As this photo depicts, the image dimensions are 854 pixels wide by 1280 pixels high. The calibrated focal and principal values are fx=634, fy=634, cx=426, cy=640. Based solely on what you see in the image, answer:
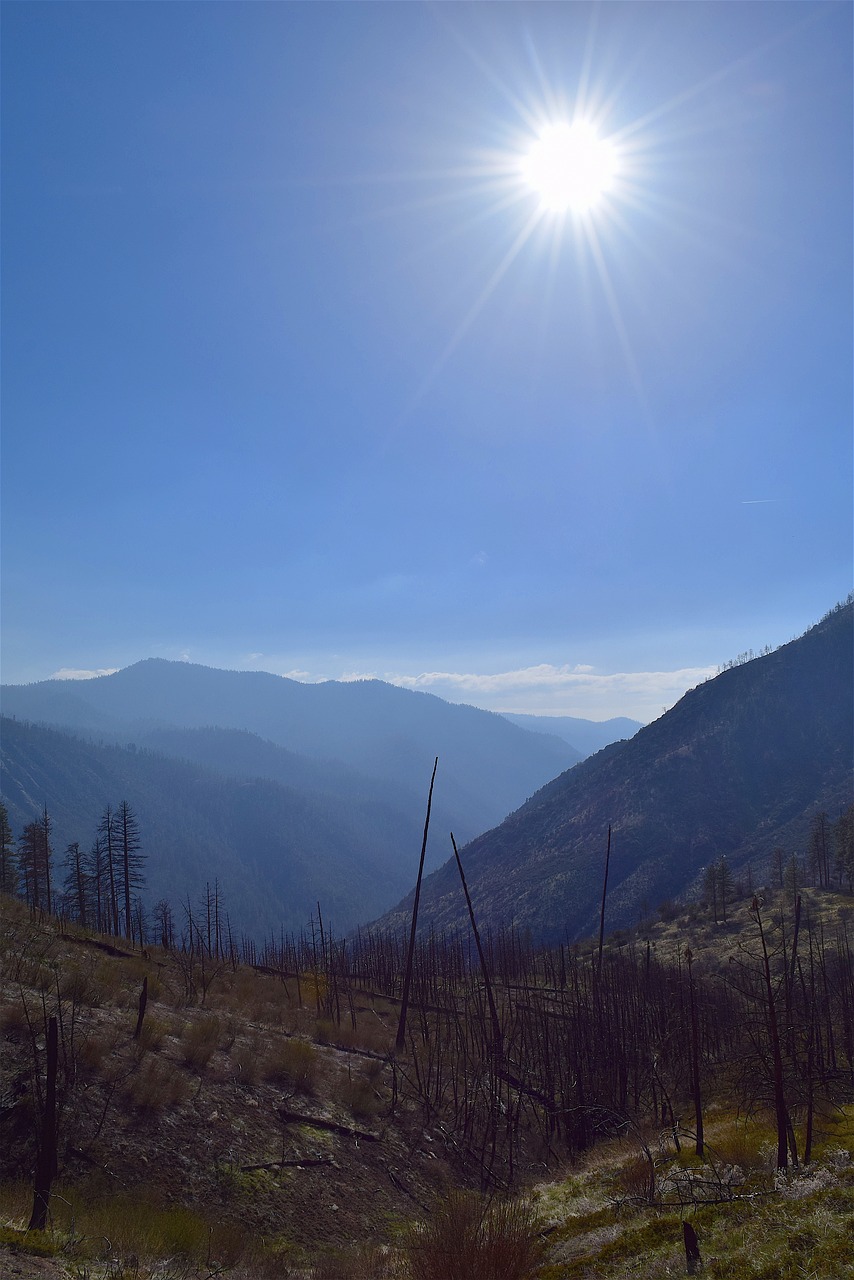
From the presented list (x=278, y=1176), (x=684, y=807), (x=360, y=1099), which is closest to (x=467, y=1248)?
(x=278, y=1176)

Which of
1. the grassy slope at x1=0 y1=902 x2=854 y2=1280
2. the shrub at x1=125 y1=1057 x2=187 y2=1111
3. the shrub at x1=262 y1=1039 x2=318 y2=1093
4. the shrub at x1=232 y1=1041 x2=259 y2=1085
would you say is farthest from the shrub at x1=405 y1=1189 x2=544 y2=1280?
the shrub at x1=262 y1=1039 x2=318 y2=1093

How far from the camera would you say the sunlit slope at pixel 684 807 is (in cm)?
14788

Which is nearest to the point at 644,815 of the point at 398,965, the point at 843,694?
the point at 843,694

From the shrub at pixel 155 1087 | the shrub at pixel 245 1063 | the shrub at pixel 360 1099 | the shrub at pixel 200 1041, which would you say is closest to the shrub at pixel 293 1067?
the shrub at pixel 245 1063

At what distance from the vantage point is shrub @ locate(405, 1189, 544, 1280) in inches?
360

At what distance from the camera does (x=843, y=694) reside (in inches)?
7224

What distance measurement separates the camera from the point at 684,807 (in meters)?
169

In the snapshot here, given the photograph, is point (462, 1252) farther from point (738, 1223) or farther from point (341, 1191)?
point (341, 1191)

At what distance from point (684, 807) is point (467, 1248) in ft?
581

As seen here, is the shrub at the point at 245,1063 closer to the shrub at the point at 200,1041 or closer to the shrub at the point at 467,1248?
the shrub at the point at 200,1041

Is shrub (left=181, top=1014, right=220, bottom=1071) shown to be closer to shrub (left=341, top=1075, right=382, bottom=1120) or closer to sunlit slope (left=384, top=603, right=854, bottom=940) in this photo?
shrub (left=341, top=1075, right=382, bottom=1120)

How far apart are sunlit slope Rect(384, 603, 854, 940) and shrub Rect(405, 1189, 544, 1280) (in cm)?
13717

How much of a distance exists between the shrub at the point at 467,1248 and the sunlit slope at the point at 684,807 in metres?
137

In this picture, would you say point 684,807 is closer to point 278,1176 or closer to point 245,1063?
point 245,1063
